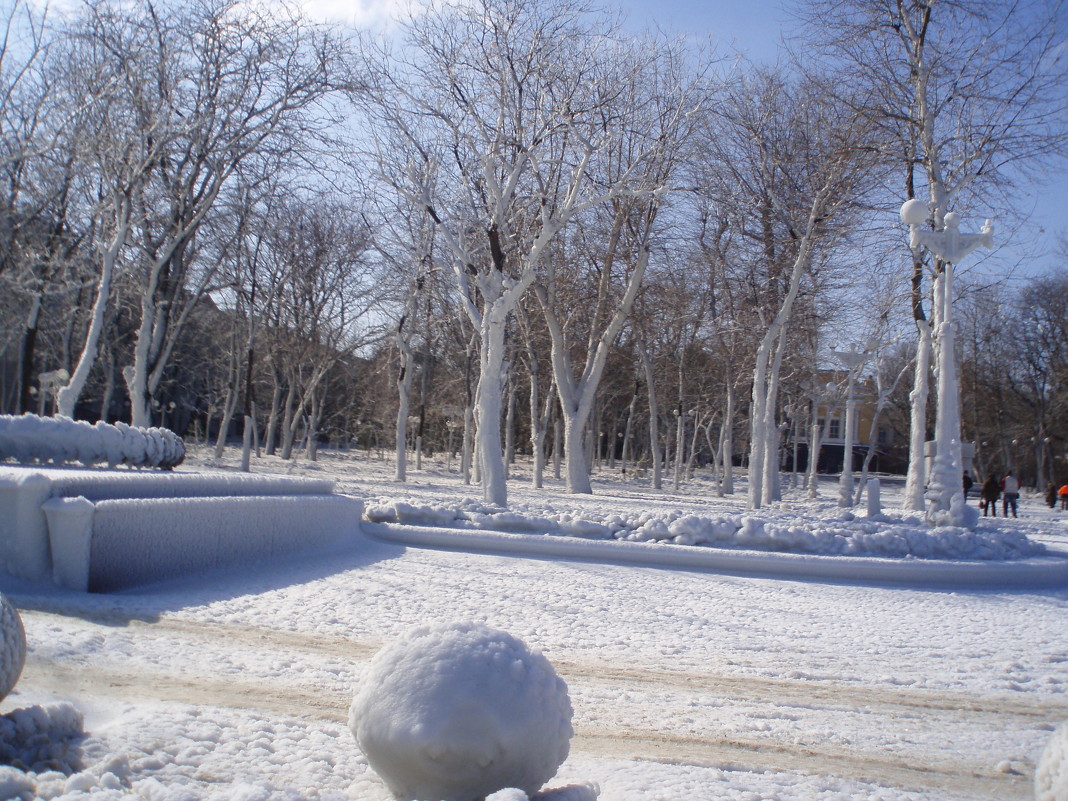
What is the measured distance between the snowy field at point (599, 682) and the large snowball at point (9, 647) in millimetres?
172

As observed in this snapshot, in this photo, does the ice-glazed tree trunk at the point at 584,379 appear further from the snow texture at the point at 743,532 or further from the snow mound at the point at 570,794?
the snow mound at the point at 570,794

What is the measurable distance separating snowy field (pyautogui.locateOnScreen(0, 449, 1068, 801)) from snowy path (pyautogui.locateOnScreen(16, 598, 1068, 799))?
0.02 metres

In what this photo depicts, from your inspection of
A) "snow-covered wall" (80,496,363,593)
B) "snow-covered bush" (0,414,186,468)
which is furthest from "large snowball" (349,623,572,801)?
"snow-covered bush" (0,414,186,468)

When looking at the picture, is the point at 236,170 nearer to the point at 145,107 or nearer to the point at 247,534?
the point at 145,107

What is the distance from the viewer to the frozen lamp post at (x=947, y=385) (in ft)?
43.5

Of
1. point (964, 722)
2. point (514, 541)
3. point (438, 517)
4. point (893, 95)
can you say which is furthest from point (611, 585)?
point (893, 95)

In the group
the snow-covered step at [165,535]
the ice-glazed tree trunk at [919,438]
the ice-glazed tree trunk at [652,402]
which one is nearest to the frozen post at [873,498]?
the ice-glazed tree trunk at [919,438]

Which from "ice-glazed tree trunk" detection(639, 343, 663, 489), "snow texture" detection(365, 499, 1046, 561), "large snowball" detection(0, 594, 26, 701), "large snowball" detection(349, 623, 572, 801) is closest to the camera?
"large snowball" detection(349, 623, 572, 801)

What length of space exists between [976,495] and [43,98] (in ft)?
145

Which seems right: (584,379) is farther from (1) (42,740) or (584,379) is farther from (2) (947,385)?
(1) (42,740)

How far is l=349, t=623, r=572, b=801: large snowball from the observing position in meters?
2.72

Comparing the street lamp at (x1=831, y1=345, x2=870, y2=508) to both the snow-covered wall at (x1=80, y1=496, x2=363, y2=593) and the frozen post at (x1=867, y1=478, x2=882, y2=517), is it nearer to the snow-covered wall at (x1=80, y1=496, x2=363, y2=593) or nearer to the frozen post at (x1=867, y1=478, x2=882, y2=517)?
the frozen post at (x1=867, y1=478, x2=882, y2=517)

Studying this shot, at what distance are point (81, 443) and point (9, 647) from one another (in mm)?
7817

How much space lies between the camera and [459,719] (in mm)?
2713
